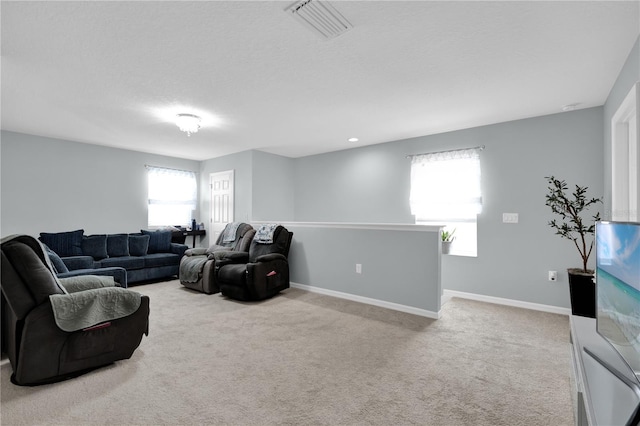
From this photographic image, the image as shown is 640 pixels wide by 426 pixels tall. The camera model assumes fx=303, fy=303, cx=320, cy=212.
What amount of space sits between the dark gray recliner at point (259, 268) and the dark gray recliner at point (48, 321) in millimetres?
1819

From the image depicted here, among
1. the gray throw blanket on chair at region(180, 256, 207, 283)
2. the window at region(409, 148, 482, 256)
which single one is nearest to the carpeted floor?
the gray throw blanket on chair at region(180, 256, 207, 283)

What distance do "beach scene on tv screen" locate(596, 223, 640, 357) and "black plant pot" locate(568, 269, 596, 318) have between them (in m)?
1.45

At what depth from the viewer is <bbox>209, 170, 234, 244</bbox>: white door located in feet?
20.9

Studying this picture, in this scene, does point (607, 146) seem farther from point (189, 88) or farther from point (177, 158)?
point (177, 158)

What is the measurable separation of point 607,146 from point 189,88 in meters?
4.55

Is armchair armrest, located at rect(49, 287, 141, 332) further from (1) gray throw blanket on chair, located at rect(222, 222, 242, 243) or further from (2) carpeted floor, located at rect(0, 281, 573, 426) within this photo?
(1) gray throw blanket on chair, located at rect(222, 222, 242, 243)

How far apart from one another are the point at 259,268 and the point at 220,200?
298 cm

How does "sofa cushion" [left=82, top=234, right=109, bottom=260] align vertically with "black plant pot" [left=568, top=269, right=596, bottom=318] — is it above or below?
above

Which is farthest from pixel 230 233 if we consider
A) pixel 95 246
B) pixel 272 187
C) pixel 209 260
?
pixel 95 246

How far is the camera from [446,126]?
14.6 ft

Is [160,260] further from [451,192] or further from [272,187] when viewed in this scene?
[451,192]

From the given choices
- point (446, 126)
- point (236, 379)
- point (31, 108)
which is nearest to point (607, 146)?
point (446, 126)

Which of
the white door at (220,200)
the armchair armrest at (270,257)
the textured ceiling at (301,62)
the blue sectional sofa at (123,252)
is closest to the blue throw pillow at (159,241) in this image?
the blue sectional sofa at (123,252)

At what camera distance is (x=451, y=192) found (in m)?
4.69
